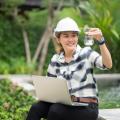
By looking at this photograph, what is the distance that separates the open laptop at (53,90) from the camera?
15.3 feet

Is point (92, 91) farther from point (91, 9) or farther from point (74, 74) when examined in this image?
point (91, 9)

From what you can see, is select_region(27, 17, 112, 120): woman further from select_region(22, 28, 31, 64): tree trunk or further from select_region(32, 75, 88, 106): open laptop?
select_region(22, 28, 31, 64): tree trunk

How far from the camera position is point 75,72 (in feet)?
15.7

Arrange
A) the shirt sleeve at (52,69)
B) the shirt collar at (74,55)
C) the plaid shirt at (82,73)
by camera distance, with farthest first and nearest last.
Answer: the shirt sleeve at (52,69) → the shirt collar at (74,55) → the plaid shirt at (82,73)

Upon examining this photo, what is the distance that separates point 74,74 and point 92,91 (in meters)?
0.21

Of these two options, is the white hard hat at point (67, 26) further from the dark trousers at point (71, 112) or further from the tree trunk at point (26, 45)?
the tree trunk at point (26, 45)

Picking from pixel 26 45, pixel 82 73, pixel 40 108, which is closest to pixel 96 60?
pixel 82 73

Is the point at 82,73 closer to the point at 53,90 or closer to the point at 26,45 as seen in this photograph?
the point at 53,90

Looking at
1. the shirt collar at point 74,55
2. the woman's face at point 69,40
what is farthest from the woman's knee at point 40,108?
the woman's face at point 69,40

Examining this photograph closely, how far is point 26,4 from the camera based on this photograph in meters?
16.8

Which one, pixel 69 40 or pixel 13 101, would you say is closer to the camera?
pixel 69 40

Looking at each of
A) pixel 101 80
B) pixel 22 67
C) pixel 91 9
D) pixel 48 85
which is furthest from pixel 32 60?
pixel 48 85

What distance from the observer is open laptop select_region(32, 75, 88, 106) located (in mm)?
4656

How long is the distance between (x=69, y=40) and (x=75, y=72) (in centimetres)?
29
